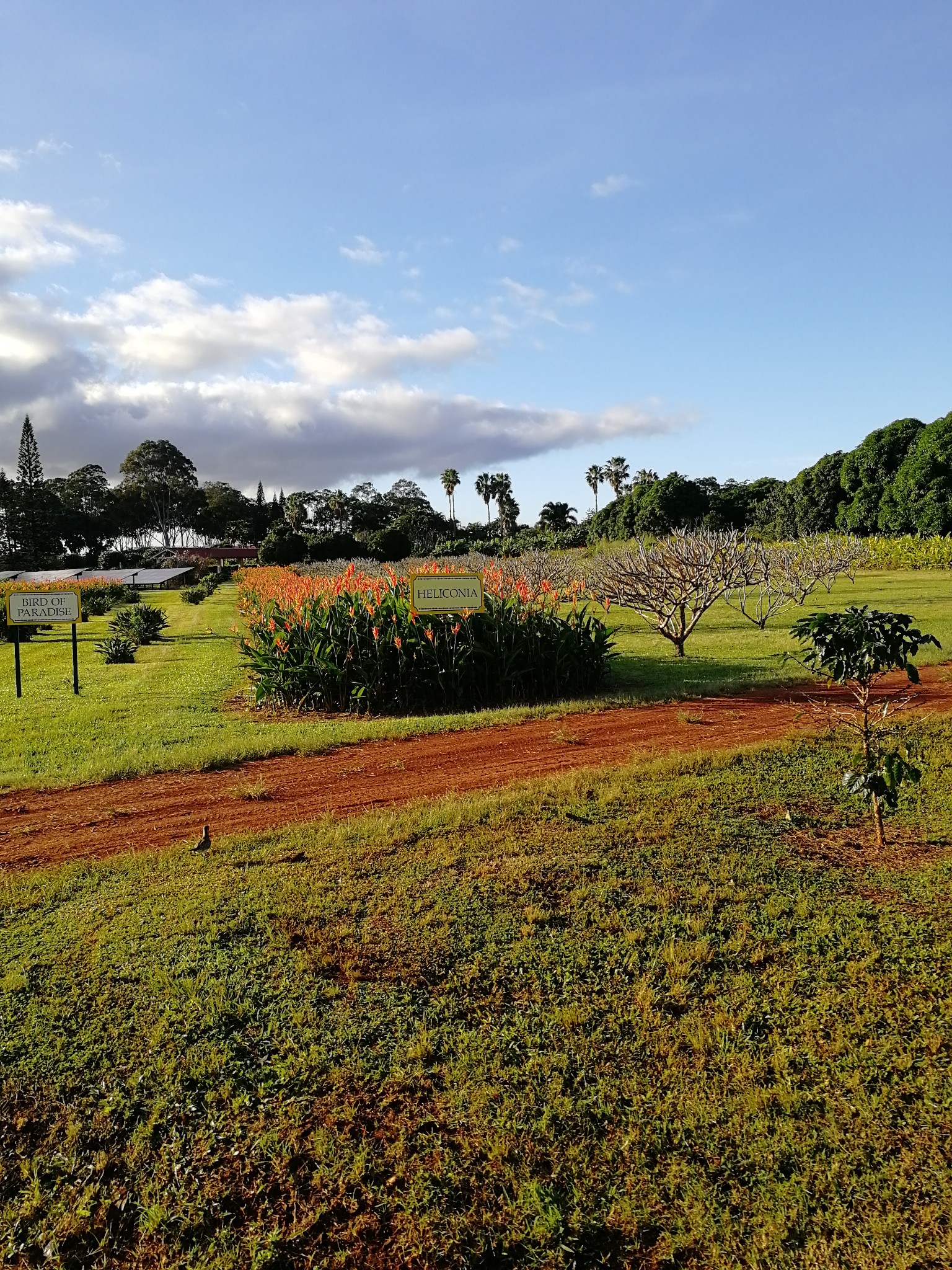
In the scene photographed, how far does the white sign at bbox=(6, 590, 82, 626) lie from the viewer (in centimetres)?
952

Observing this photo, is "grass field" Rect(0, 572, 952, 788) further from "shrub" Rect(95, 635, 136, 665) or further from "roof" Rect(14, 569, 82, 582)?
"roof" Rect(14, 569, 82, 582)

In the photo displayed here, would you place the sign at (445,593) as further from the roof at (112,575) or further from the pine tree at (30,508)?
the pine tree at (30,508)

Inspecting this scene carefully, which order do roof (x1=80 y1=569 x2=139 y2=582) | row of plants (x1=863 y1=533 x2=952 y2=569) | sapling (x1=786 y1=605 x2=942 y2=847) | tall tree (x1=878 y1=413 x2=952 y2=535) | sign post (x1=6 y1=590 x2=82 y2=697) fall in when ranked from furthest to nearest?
roof (x1=80 y1=569 x2=139 y2=582) → tall tree (x1=878 y1=413 x2=952 y2=535) → row of plants (x1=863 y1=533 x2=952 y2=569) → sign post (x1=6 y1=590 x2=82 y2=697) → sapling (x1=786 y1=605 x2=942 y2=847)

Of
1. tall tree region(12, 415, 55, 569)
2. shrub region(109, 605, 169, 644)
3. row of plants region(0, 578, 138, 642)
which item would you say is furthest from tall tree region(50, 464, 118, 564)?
shrub region(109, 605, 169, 644)

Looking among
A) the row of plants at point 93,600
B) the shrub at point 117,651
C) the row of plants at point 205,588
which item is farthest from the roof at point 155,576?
the shrub at point 117,651

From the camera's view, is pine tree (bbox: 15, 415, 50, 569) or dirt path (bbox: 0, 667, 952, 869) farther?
pine tree (bbox: 15, 415, 50, 569)

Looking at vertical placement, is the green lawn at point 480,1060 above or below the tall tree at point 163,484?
below

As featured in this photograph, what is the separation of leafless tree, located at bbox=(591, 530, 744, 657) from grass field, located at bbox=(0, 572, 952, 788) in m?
0.71

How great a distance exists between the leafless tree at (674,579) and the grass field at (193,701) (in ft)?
2.33

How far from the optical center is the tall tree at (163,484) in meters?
71.4

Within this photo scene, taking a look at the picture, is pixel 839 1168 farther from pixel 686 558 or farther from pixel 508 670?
pixel 686 558

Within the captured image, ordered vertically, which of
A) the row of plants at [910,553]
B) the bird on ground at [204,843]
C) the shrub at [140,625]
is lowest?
the bird on ground at [204,843]

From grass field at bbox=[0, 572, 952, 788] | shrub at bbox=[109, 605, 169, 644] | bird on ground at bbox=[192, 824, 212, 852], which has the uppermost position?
shrub at bbox=[109, 605, 169, 644]

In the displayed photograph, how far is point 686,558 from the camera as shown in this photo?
11.4 metres
